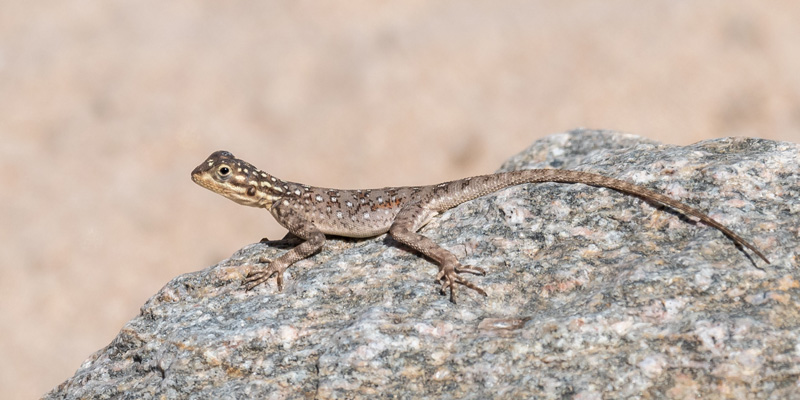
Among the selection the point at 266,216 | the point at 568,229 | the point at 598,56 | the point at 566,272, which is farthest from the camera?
the point at 598,56

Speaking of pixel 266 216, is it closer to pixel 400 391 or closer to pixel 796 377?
pixel 400 391

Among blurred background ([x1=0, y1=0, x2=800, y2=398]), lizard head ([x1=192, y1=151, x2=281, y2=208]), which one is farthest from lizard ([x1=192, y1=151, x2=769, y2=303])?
blurred background ([x1=0, y1=0, x2=800, y2=398])

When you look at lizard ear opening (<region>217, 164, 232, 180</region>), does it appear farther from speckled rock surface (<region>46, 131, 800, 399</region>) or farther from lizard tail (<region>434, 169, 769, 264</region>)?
lizard tail (<region>434, 169, 769, 264</region>)

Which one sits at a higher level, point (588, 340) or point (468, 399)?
point (588, 340)

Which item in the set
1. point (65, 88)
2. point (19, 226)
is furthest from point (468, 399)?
point (65, 88)

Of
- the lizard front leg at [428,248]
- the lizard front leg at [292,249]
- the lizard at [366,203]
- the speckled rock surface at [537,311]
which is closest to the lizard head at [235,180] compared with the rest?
the lizard at [366,203]

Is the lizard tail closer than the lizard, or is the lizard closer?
the lizard tail

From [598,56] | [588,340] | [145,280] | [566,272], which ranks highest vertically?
[598,56]

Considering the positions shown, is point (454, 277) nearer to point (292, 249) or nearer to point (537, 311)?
point (537, 311)
